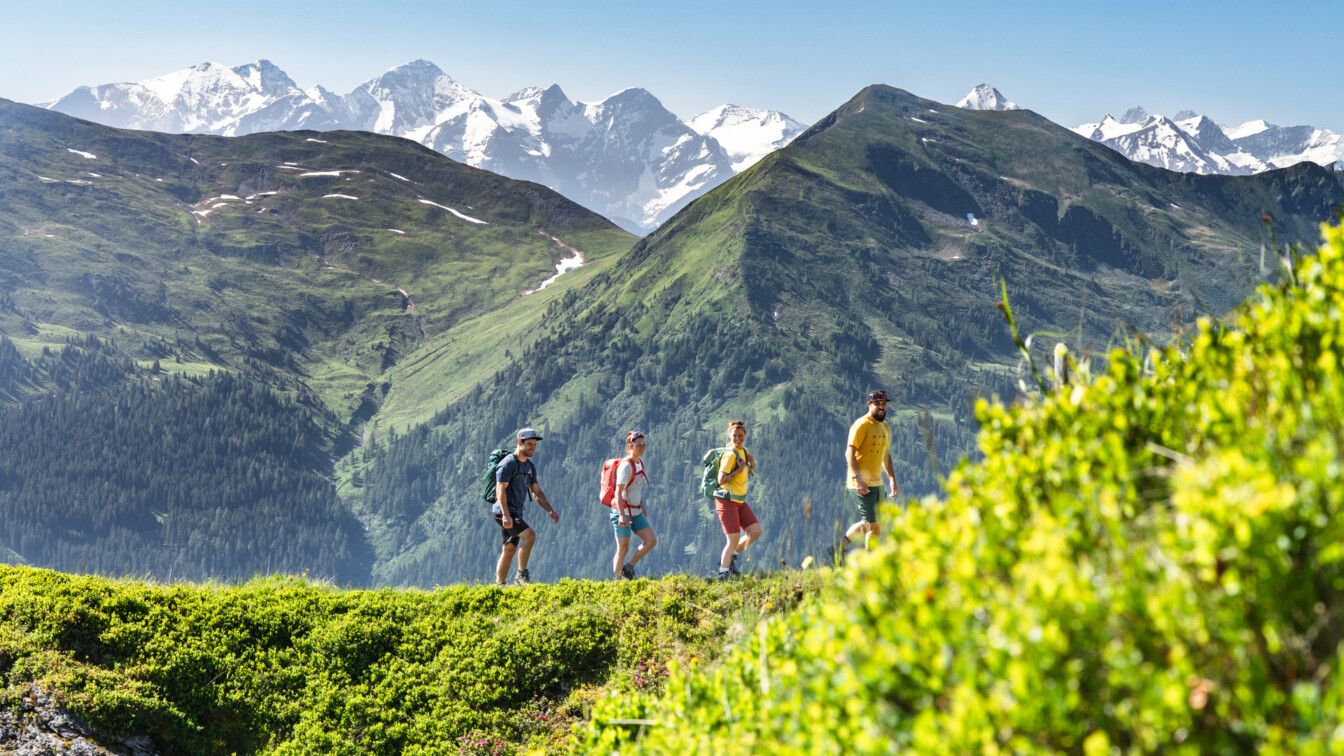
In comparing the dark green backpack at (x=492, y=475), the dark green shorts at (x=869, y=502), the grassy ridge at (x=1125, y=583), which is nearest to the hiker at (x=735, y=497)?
the dark green shorts at (x=869, y=502)

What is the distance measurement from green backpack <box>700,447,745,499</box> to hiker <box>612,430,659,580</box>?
124cm

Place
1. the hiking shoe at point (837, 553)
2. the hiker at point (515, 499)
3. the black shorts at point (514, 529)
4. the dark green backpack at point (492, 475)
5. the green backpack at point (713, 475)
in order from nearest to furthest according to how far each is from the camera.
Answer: the hiking shoe at point (837, 553) < the hiker at point (515, 499) < the black shorts at point (514, 529) < the green backpack at point (713, 475) < the dark green backpack at point (492, 475)

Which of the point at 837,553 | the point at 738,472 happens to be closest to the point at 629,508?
the point at 738,472

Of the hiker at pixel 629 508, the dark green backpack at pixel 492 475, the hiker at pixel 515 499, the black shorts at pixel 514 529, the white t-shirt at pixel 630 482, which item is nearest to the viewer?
the hiker at pixel 515 499

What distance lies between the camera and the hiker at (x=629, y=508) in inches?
766

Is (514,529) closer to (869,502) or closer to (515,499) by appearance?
(515,499)

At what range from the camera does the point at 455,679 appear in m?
13.8

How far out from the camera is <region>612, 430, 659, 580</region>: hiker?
19.5m

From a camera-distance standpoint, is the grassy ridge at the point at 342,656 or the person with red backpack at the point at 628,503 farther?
the person with red backpack at the point at 628,503

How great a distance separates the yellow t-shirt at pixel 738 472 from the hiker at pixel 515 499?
3253 millimetres

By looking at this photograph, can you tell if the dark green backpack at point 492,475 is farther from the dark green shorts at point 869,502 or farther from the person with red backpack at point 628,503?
the dark green shorts at point 869,502

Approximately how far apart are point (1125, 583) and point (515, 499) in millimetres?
15696

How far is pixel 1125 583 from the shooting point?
3.84 metres

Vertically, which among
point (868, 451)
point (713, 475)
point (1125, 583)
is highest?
point (1125, 583)
